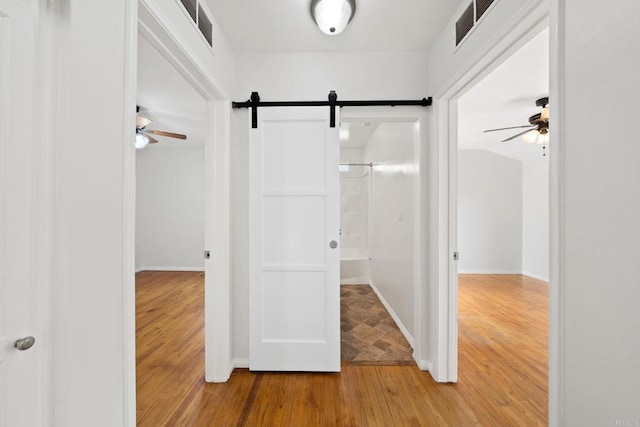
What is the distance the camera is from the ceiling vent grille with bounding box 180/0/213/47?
5.01 feet

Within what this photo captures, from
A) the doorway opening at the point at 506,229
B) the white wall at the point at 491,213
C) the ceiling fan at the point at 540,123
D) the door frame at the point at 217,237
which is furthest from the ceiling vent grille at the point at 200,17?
the white wall at the point at 491,213

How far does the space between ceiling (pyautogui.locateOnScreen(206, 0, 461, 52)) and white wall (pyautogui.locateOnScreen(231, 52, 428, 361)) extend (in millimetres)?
72

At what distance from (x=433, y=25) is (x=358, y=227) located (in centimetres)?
408

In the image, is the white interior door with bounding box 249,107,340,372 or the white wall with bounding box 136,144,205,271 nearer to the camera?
the white interior door with bounding box 249,107,340,372

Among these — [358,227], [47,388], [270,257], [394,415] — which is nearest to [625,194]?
[394,415]

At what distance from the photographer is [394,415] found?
1722 mm

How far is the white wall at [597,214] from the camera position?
30.3 inches

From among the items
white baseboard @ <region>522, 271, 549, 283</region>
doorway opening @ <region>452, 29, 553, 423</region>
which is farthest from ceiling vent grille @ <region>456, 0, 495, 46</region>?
white baseboard @ <region>522, 271, 549, 283</region>

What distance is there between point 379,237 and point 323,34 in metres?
2.79

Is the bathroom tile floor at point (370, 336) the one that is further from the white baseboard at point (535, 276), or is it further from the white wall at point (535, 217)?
the white wall at point (535, 217)

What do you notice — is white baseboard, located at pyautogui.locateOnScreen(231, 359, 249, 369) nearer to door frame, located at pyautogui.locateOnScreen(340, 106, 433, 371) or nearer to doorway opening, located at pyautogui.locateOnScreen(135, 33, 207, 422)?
doorway opening, located at pyautogui.locateOnScreen(135, 33, 207, 422)

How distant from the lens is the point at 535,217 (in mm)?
5477

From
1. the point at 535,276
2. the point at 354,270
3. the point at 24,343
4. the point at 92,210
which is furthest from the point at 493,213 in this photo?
the point at 24,343

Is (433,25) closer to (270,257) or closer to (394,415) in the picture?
(270,257)
